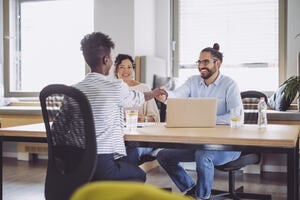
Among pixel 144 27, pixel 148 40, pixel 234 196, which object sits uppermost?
pixel 144 27

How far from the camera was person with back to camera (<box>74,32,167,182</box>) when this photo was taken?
6.30 ft

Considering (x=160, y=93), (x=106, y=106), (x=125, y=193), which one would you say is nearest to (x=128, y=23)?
(x=160, y=93)

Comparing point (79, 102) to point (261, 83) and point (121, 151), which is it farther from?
point (261, 83)

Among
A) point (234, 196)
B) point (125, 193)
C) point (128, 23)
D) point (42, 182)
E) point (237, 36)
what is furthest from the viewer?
point (237, 36)

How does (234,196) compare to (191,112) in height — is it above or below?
below

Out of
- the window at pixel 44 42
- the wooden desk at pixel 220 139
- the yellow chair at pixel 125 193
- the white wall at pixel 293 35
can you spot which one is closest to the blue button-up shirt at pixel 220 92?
the wooden desk at pixel 220 139

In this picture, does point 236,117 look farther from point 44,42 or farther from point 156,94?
point 44,42

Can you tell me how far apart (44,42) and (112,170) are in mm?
3881

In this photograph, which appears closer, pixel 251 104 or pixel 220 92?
pixel 220 92

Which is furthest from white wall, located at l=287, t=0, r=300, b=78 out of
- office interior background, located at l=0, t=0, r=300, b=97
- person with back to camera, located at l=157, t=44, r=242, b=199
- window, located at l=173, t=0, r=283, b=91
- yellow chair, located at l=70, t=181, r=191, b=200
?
yellow chair, located at l=70, t=181, r=191, b=200

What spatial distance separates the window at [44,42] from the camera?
5.26 meters

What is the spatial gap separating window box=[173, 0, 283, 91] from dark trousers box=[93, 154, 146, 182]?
3119 mm

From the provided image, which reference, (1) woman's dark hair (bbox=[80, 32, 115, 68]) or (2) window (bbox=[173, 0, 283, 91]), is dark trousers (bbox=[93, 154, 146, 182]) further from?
(2) window (bbox=[173, 0, 283, 91])

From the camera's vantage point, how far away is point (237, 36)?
4.88 m
